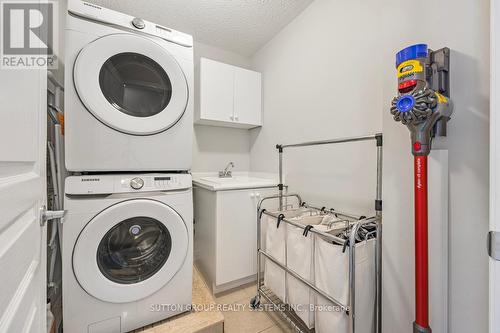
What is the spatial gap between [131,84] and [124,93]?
68 millimetres

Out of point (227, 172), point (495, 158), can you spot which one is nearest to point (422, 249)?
point (495, 158)

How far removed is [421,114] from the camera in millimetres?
705

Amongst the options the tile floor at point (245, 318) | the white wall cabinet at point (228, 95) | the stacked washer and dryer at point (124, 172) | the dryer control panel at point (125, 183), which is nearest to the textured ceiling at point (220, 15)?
the white wall cabinet at point (228, 95)

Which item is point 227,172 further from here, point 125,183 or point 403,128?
point 403,128

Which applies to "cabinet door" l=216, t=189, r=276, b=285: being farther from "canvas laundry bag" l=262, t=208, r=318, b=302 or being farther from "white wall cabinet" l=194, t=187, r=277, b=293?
"canvas laundry bag" l=262, t=208, r=318, b=302

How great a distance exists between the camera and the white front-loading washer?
102 centimetres

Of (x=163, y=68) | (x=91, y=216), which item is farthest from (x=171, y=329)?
(x=163, y=68)

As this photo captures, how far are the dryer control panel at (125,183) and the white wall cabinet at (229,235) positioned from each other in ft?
1.32

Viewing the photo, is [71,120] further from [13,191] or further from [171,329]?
[171,329]

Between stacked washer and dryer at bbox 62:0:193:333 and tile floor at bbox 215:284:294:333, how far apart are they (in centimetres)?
39

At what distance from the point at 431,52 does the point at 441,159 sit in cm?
41

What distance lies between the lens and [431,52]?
2.63 ft

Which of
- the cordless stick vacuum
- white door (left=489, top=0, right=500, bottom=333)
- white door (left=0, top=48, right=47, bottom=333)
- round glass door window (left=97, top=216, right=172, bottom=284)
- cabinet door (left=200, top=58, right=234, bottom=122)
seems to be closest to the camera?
white door (left=0, top=48, right=47, bottom=333)

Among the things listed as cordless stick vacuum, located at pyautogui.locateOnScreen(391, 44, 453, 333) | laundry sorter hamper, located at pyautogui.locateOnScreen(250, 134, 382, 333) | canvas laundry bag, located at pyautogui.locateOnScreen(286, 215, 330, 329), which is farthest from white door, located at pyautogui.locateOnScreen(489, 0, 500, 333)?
canvas laundry bag, located at pyautogui.locateOnScreen(286, 215, 330, 329)
